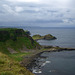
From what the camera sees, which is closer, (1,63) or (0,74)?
(0,74)

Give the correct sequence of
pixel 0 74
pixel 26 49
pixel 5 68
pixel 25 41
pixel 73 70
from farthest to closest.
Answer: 1. pixel 25 41
2. pixel 26 49
3. pixel 73 70
4. pixel 5 68
5. pixel 0 74

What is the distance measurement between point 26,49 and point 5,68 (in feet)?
288

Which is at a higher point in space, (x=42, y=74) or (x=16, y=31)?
(x=16, y=31)

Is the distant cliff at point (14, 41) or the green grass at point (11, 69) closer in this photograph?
the green grass at point (11, 69)

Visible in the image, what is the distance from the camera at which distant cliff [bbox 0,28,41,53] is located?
115625 millimetres

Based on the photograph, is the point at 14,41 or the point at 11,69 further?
the point at 14,41

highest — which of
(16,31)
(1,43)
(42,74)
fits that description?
(16,31)

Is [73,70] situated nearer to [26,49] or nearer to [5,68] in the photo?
[5,68]

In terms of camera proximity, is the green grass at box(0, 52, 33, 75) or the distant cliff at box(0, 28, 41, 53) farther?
the distant cliff at box(0, 28, 41, 53)

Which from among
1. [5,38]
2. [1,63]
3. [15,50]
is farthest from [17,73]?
[5,38]

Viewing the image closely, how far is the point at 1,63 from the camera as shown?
3997cm

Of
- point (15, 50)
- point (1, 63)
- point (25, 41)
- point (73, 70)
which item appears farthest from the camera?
point (25, 41)

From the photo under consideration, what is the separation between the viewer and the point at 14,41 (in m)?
127

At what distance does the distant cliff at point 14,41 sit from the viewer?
116m
